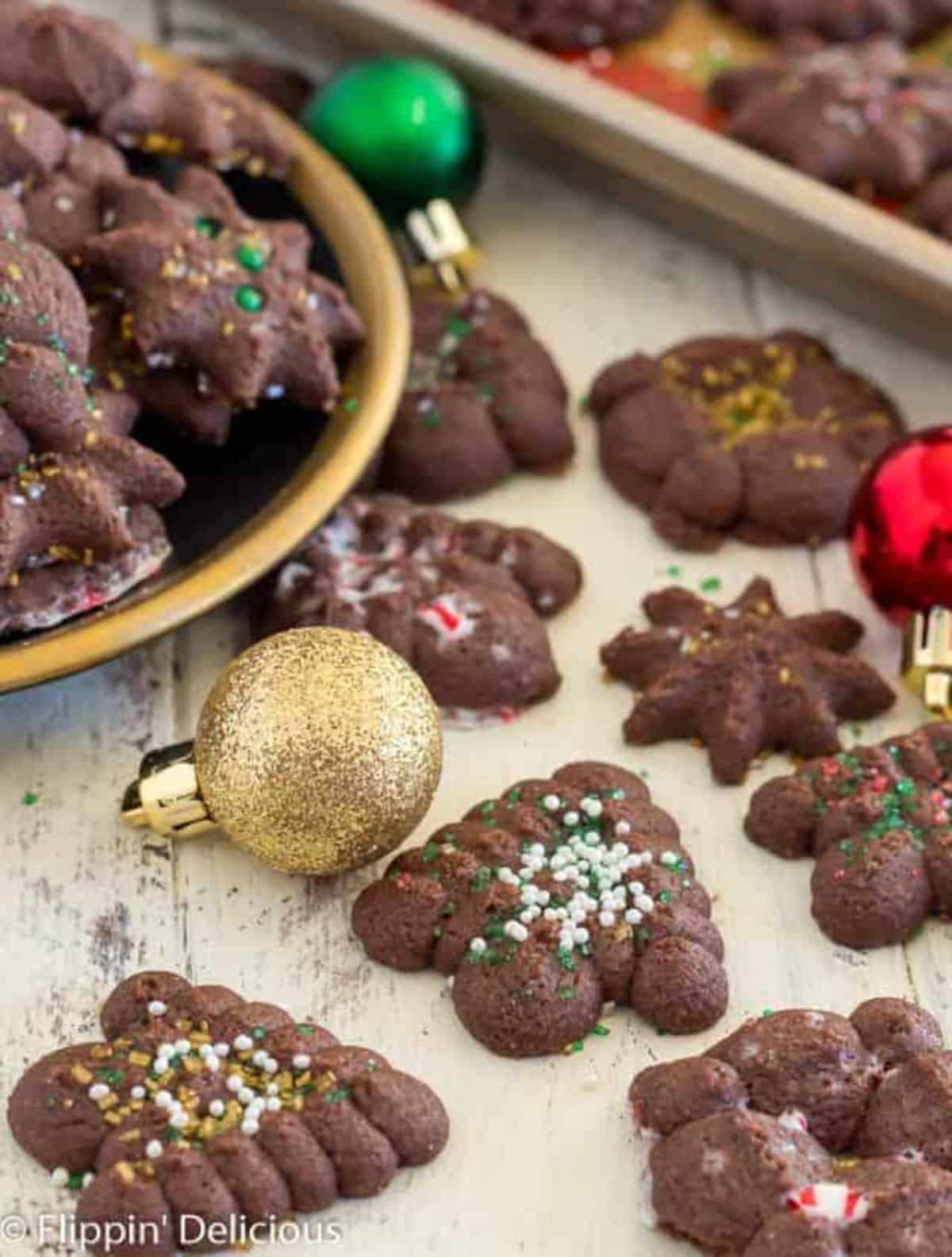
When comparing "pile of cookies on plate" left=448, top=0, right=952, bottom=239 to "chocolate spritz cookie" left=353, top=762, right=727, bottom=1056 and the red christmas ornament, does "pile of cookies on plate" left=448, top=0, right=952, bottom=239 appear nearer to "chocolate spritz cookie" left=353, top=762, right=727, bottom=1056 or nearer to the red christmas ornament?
the red christmas ornament

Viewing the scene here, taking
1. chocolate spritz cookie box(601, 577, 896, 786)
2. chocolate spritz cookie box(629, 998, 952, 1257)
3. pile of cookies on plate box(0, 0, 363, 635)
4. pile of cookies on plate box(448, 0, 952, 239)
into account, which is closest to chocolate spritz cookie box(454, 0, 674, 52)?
pile of cookies on plate box(448, 0, 952, 239)

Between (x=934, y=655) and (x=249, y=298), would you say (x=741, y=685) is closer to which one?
(x=934, y=655)

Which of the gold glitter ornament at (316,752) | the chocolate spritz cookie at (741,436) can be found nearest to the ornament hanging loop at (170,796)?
the gold glitter ornament at (316,752)

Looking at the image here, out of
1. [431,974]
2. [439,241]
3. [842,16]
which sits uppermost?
[842,16]

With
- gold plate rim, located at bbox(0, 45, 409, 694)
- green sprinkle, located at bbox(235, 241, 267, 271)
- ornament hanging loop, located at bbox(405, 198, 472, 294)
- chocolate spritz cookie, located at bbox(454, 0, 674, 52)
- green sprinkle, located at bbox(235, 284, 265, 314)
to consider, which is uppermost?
green sprinkle, located at bbox(235, 241, 267, 271)

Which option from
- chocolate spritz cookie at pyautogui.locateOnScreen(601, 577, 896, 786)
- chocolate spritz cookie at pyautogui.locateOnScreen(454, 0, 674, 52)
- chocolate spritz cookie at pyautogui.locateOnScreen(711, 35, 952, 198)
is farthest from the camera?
chocolate spritz cookie at pyautogui.locateOnScreen(454, 0, 674, 52)

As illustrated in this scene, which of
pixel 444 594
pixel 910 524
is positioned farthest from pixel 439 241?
pixel 910 524

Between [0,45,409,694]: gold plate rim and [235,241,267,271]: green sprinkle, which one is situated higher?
[235,241,267,271]: green sprinkle
